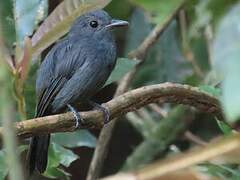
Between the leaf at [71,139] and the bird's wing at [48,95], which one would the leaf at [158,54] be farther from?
the leaf at [71,139]

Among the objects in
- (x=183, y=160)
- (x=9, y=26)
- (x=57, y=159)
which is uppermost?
(x=183, y=160)

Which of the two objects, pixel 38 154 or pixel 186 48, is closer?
pixel 38 154

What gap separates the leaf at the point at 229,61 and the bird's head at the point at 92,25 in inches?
99.6

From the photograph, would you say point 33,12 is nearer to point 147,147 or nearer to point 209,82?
point 209,82

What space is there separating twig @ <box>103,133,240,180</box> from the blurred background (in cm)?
9

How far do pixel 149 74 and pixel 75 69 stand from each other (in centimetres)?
92

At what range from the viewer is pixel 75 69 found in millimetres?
3039

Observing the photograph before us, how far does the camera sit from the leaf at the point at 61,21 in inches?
77.3

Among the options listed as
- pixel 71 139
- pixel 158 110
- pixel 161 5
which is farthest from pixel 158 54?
pixel 161 5

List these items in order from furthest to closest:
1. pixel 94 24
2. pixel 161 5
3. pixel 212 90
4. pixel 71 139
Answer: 1. pixel 94 24
2. pixel 71 139
3. pixel 212 90
4. pixel 161 5

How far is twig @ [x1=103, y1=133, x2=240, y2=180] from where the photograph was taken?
1.83 feet

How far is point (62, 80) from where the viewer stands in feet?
9.79

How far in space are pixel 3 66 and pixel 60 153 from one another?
1850 mm

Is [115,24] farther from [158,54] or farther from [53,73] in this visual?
[158,54]
